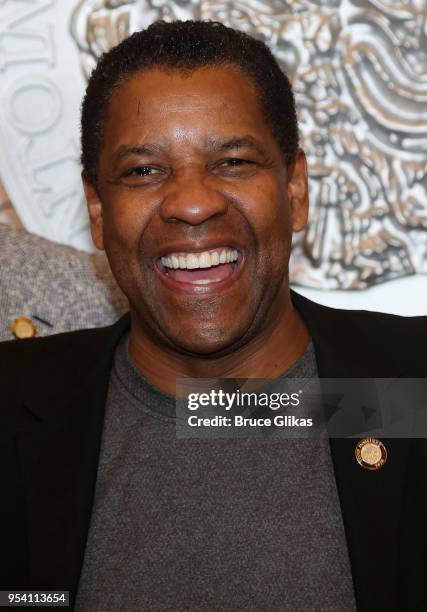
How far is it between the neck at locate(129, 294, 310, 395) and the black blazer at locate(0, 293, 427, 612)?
0.05 metres

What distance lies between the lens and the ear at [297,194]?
154 centimetres

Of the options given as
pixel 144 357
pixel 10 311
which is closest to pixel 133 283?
pixel 144 357

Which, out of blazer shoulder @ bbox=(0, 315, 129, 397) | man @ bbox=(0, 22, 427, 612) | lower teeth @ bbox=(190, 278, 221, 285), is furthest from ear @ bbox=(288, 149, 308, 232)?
blazer shoulder @ bbox=(0, 315, 129, 397)

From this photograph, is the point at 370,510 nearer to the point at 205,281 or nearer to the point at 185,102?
the point at 205,281

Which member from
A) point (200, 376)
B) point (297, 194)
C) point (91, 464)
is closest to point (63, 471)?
point (91, 464)

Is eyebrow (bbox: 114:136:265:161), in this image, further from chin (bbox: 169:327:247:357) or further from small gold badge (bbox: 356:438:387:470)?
small gold badge (bbox: 356:438:387:470)

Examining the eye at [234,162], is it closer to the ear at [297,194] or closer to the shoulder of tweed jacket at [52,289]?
the ear at [297,194]

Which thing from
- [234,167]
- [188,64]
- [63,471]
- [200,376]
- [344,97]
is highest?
[344,97]

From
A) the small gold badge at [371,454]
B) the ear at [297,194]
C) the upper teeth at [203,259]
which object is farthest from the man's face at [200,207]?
the small gold badge at [371,454]

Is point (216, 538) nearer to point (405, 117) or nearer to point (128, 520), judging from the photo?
point (128, 520)

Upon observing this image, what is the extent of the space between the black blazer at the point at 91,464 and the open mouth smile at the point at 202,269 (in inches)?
7.5

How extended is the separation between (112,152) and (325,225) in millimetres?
642

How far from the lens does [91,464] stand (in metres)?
1.39

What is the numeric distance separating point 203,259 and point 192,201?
90mm
